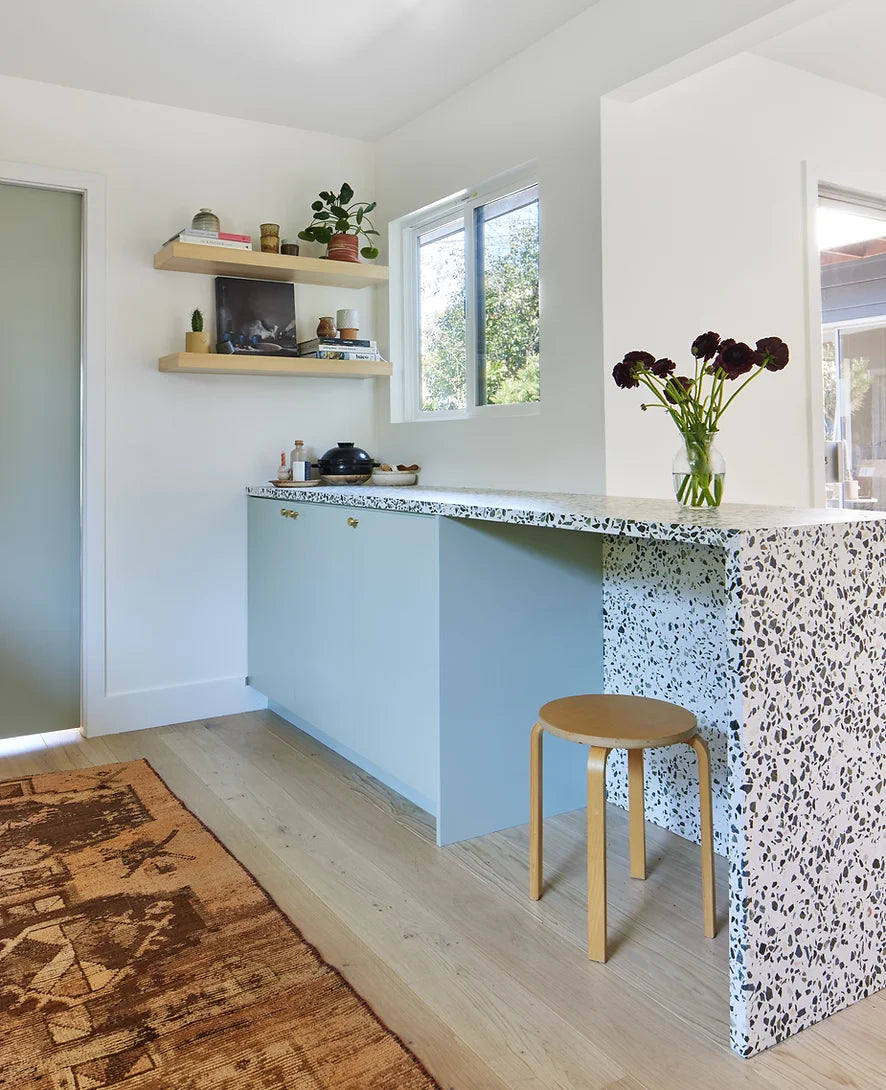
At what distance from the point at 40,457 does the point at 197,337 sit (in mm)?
732

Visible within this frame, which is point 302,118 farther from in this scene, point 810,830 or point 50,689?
point 810,830

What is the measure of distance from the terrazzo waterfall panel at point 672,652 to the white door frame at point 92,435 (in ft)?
6.33

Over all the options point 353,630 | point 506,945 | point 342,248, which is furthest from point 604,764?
point 342,248

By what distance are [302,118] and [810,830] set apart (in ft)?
10.7

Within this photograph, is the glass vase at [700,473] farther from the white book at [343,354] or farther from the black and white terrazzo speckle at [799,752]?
the white book at [343,354]

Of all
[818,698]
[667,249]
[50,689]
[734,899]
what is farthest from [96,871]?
[667,249]

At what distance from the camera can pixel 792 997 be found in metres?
1.56

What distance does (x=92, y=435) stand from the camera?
3.32 meters

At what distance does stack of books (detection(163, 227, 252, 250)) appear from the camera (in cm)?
323

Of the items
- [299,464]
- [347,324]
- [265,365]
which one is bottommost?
[299,464]

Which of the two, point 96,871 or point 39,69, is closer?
point 96,871

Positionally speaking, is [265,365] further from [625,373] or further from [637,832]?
[637,832]

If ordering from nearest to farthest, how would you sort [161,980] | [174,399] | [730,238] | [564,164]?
[161,980] → [564,164] → [730,238] → [174,399]

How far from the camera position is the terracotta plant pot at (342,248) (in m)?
3.59
